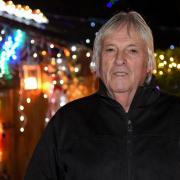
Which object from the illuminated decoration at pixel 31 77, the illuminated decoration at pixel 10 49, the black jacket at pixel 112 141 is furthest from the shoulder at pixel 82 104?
the illuminated decoration at pixel 31 77

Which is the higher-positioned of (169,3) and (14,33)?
(169,3)

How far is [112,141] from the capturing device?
2.45 meters

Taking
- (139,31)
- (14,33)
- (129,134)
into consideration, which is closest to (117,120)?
(129,134)

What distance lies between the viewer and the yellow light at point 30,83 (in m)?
7.79

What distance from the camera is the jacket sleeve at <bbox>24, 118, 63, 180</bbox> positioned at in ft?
8.33

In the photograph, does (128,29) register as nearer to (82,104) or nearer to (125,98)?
(125,98)

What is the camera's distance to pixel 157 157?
2.38m

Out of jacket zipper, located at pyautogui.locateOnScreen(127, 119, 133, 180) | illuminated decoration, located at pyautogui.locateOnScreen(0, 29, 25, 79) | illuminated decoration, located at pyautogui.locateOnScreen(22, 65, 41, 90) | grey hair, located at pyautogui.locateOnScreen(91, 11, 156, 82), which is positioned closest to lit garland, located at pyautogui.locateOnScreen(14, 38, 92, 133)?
illuminated decoration, located at pyautogui.locateOnScreen(22, 65, 41, 90)

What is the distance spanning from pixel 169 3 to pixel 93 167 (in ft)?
34.9

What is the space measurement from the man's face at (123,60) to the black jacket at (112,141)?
67 millimetres

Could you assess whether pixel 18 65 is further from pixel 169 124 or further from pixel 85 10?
pixel 169 124

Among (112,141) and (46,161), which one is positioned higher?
(112,141)

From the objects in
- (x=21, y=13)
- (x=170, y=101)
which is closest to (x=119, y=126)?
(x=170, y=101)

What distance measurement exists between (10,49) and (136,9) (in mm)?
5537
